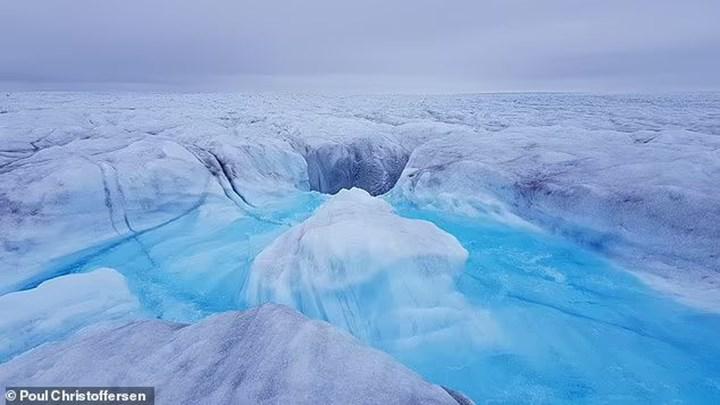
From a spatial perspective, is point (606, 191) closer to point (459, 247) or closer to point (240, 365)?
point (459, 247)

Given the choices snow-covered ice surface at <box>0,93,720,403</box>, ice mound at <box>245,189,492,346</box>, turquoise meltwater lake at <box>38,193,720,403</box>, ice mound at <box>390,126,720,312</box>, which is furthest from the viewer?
ice mound at <box>390,126,720,312</box>

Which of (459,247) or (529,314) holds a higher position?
(459,247)

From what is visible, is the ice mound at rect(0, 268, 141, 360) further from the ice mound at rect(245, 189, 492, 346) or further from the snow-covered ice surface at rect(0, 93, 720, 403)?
the ice mound at rect(245, 189, 492, 346)

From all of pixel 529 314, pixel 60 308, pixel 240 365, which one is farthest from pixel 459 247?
pixel 60 308

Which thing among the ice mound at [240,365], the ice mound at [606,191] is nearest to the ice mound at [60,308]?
the ice mound at [240,365]

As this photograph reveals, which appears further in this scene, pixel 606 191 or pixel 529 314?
pixel 606 191

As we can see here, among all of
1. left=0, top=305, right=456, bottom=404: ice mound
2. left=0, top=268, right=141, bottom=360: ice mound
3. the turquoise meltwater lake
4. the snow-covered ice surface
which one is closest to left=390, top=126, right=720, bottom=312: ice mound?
the snow-covered ice surface
